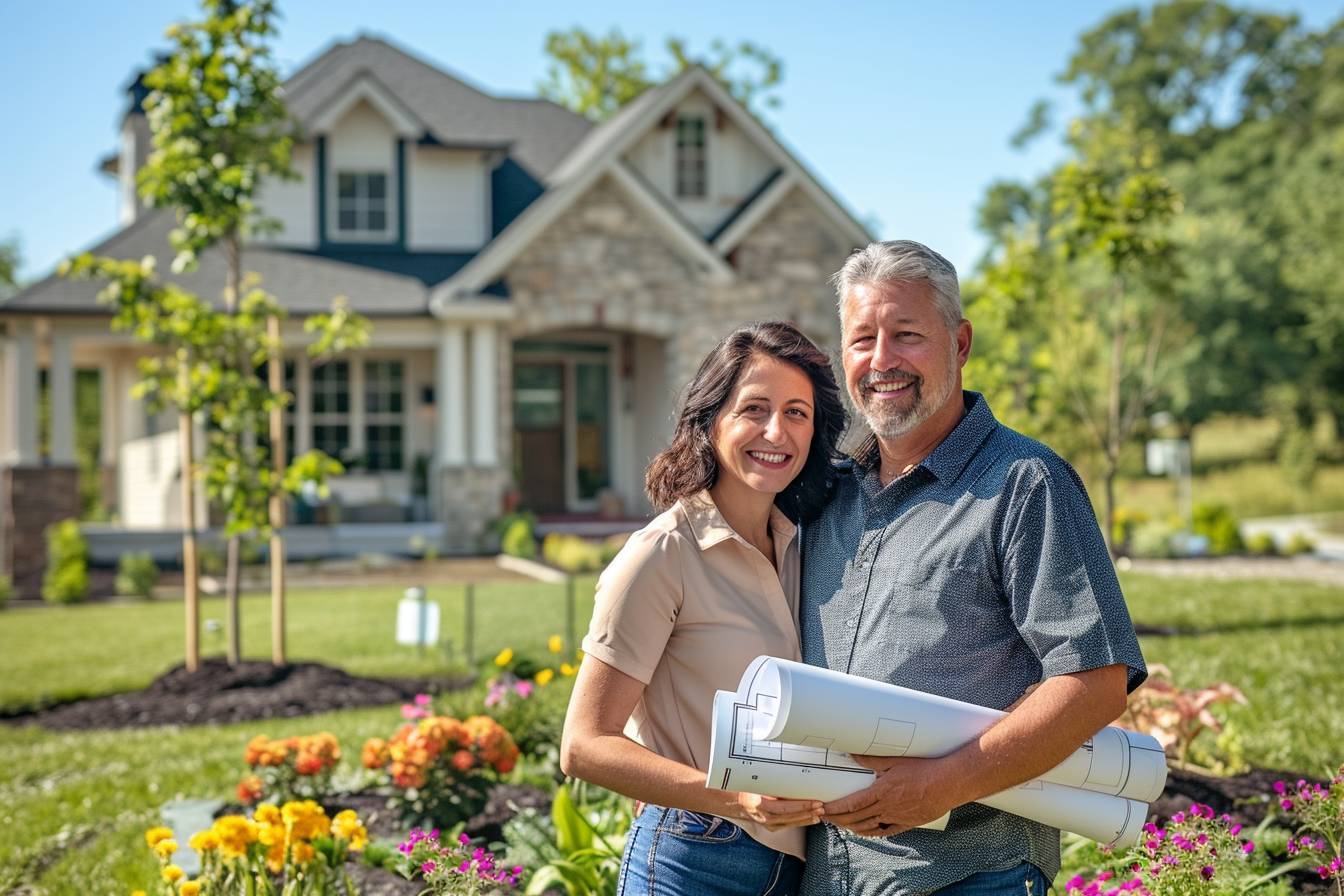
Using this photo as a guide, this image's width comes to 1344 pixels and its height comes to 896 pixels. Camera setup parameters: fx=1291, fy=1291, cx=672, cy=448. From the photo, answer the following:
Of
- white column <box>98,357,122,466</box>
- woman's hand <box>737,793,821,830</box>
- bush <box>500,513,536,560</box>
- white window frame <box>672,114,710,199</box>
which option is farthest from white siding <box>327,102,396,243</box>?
woman's hand <box>737,793,821,830</box>

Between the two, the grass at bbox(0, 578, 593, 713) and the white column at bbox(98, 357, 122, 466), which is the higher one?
the white column at bbox(98, 357, 122, 466)

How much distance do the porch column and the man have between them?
16805 mm

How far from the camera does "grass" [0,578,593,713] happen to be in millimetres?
9766

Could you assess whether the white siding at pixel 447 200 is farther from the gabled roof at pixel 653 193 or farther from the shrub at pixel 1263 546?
the shrub at pixel 1263 546

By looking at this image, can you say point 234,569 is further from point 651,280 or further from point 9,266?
point 9,266

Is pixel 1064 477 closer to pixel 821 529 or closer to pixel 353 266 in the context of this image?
pixel 821 529

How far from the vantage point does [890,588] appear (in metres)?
2.40

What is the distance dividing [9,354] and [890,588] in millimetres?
18056

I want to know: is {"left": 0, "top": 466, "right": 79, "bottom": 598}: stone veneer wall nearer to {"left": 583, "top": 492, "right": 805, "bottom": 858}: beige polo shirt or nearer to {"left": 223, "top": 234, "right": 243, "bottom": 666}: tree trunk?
{"left": 223, "top": 234, "right": 243, "bottom": 666}: tree trunk

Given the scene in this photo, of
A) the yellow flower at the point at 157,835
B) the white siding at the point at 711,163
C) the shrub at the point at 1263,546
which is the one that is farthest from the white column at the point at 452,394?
the yellow flower at the point at 157,835

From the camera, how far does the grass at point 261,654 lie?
553 cm

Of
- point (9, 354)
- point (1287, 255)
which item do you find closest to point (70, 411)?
point (9, 354)

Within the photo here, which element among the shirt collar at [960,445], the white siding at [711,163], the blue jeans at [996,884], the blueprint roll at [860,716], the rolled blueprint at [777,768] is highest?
the white siding at [711,163]

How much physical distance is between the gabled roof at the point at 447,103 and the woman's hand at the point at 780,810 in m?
19.6
